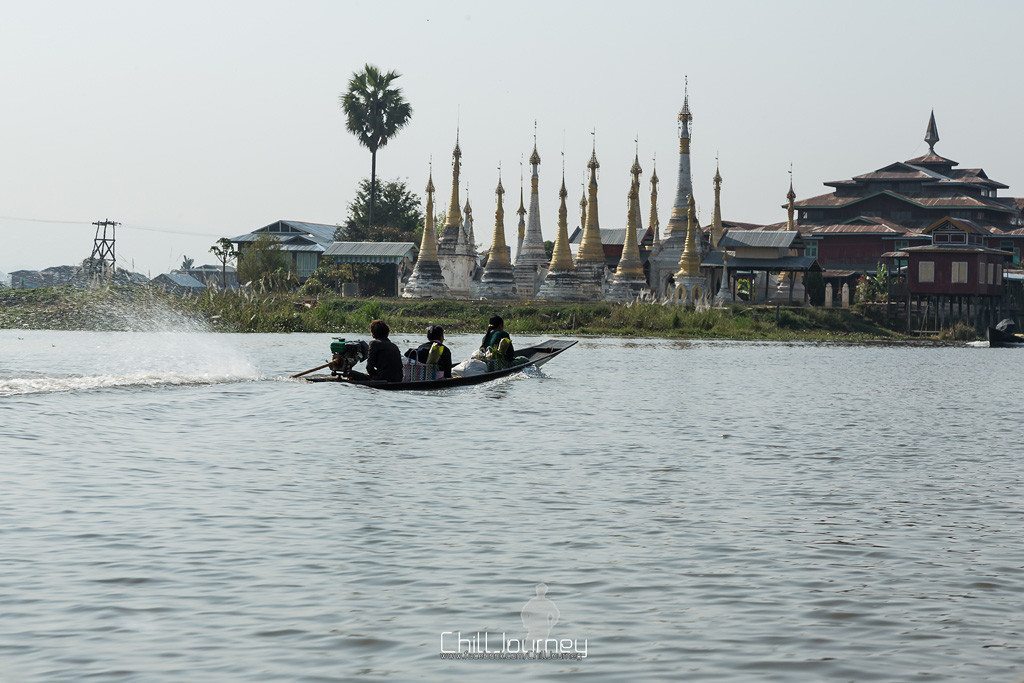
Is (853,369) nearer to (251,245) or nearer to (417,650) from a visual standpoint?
(417,650)

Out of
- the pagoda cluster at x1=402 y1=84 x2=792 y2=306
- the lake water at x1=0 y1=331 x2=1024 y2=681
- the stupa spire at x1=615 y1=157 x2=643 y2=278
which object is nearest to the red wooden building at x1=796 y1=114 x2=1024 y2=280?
the pagoda cluster at x1=402 y1=84 x2=792 y2=306

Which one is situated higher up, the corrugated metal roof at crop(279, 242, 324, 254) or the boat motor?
the corrugated metal roof at crop(279, 242, 324, 254)

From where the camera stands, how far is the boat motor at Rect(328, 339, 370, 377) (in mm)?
25828

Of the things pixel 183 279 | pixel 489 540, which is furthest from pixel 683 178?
pixel 489 540

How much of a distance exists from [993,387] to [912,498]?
984 inches

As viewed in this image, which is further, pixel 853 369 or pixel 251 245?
pixel 251 245

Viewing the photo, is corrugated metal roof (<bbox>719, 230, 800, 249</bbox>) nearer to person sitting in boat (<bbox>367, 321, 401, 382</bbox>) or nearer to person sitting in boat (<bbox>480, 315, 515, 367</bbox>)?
person sitting in boat (<bbox>480, 315, 515, 367</bbox>)

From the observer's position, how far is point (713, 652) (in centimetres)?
828

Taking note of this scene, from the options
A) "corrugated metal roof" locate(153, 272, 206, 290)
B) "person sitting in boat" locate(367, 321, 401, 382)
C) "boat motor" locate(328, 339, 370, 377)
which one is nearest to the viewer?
"person sitting in boat" locate(367, 321, 401, 382)

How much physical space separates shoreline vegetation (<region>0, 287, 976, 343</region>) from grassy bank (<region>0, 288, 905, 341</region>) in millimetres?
53

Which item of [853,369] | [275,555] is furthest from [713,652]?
[853,369]

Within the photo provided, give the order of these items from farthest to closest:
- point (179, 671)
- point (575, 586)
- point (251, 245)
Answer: point (251, 245) < point (575, 586) < point (179, 671)

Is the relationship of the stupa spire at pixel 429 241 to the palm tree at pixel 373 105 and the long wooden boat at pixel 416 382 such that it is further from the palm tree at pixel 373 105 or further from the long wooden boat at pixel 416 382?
the long wooden boat at pixel 416 382

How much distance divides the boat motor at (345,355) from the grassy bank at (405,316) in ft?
109
